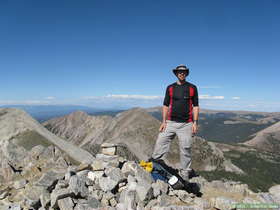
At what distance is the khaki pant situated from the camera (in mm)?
11269

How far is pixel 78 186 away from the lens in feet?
37.0

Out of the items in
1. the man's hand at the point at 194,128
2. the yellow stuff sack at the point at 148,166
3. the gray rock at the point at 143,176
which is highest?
the man's hand at the point at 194,128

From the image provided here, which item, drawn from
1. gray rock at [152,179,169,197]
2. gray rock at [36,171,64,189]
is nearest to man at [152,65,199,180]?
gray rock at [152,179,169,197]

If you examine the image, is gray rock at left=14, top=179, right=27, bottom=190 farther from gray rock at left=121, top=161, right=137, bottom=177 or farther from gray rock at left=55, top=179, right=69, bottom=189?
gray rock at left=121, top=161, right=137, bottom=177

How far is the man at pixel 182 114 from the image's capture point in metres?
11.2

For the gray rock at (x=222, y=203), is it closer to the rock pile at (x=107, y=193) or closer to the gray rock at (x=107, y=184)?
the rock pile at (x=107, y=193)

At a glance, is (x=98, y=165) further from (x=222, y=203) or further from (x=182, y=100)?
(x=222, y=203)

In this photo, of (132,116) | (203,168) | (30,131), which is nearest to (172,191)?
(30,131)

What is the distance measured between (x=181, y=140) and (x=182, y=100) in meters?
2.05

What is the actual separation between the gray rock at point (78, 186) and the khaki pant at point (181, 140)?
415cm

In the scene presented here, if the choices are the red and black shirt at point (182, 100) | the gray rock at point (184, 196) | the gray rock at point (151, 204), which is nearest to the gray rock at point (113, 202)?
the gray rock at point (151, 204)

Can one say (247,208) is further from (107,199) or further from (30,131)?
(30,131)

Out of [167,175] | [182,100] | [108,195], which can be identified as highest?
[182,100]

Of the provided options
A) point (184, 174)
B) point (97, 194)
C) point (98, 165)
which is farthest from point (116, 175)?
point (184, 174)
